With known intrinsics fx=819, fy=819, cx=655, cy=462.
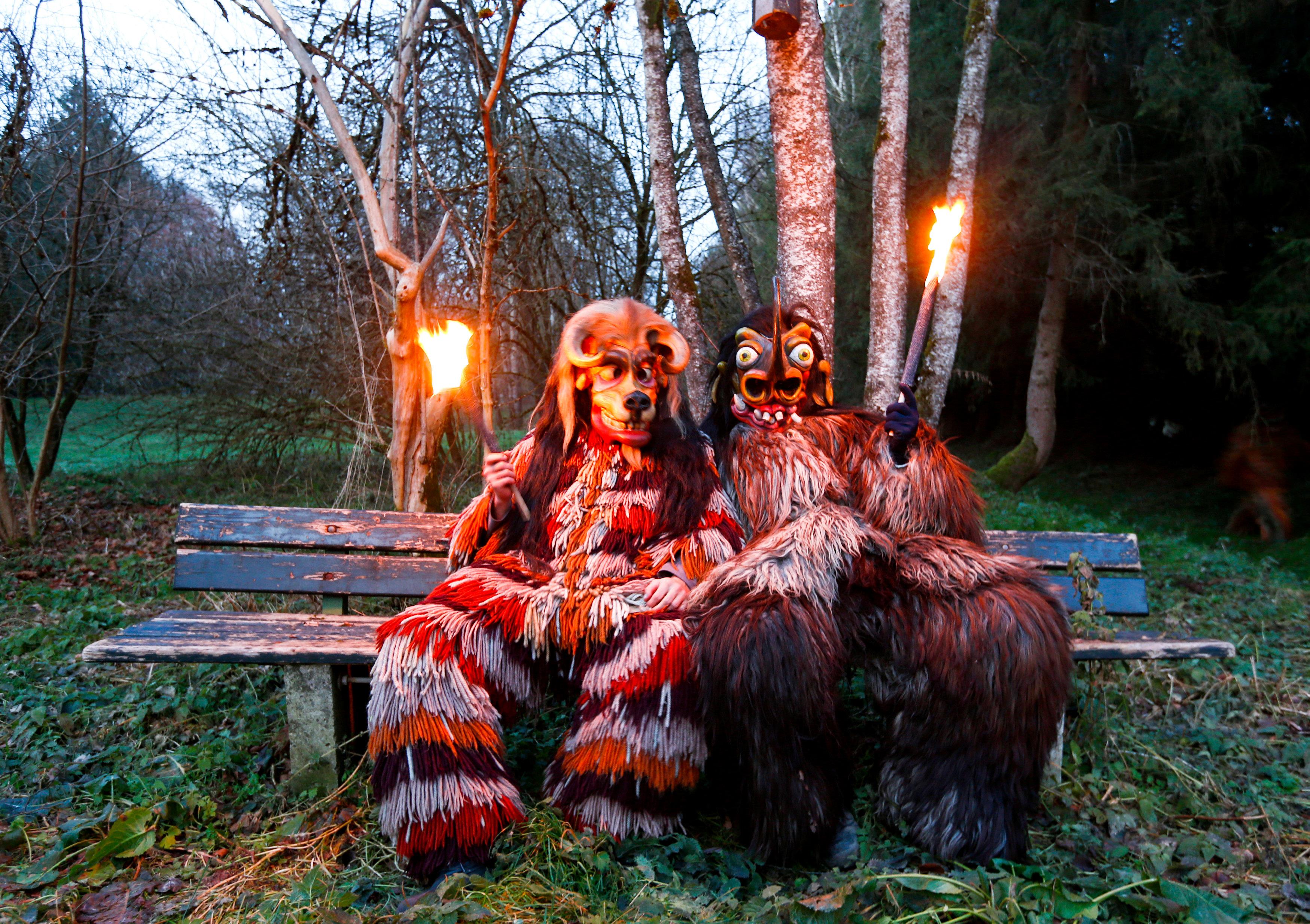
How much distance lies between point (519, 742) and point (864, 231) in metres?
8.51

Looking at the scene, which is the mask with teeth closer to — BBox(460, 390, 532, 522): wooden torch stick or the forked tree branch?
BBox(460, 390, 532, 522): wooden torch stick

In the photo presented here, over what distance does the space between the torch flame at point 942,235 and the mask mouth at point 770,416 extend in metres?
0.62

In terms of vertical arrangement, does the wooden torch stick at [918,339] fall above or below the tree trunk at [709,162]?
below

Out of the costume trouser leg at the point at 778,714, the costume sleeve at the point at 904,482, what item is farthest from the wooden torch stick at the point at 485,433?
the costume sleeve at the point at 904,482

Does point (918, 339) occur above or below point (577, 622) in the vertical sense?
above

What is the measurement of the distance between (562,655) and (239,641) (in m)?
1.06

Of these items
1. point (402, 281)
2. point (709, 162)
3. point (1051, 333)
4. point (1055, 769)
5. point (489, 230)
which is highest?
point (709, 162)

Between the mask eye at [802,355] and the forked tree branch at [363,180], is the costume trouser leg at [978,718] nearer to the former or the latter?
the mask eye at [802,355]

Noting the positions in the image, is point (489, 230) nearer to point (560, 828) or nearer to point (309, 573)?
point (309, 573)

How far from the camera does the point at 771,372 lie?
2.76m

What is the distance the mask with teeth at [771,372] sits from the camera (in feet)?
9.08

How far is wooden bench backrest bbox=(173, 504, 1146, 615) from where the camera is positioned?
3.22 m

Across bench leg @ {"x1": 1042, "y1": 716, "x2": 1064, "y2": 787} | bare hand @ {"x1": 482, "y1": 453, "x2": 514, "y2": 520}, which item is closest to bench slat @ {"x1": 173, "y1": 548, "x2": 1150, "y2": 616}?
bench leg @ {"x1": 1042, "y1": 716, "x2": 1064, "y2": 787}

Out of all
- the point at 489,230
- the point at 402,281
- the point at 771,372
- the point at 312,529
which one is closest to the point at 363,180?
the point at 402,281
